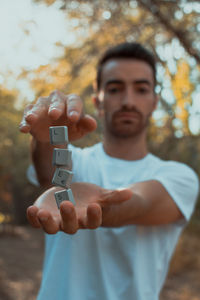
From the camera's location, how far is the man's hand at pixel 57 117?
1.33 metres

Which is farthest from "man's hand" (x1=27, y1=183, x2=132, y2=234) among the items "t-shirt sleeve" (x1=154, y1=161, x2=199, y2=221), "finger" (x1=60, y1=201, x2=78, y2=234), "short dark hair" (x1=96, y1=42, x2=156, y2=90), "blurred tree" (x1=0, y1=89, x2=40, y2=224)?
"blurred tree" (x1=0, y1=89, x2=40, y2=224)

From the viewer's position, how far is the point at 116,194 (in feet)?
4.34

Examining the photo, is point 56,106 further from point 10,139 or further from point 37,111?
point 10,139

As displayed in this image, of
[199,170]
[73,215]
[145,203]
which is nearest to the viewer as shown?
[73,215]

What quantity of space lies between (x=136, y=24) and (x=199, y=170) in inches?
114

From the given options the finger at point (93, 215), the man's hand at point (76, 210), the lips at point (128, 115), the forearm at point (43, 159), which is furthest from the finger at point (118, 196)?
the lips at point (128, 115)

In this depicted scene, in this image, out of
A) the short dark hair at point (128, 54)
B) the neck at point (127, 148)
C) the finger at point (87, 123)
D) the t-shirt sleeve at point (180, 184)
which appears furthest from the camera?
the short dark hair at point (128, 54)

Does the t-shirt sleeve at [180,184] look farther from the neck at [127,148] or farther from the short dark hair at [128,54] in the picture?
the short dark hair at [128,54]

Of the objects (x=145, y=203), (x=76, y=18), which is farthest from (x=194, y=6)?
(x=145, y=203)

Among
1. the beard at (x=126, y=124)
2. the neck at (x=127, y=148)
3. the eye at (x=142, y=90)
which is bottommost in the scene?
the neck at (x=127, y=148)

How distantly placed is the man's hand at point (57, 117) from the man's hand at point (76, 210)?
0.90ft

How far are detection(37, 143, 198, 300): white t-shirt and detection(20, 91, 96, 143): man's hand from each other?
676 millimetres

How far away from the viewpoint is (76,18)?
14.5ft

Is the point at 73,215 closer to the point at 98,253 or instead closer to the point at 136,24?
the point at 98,253
